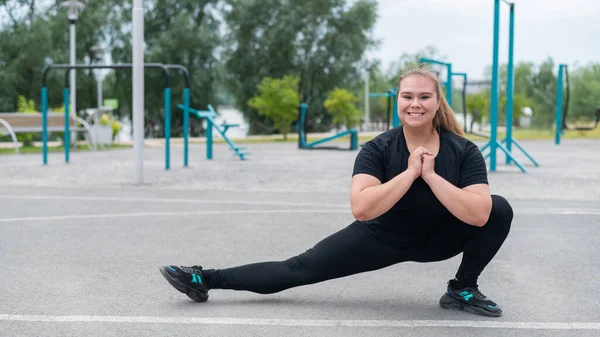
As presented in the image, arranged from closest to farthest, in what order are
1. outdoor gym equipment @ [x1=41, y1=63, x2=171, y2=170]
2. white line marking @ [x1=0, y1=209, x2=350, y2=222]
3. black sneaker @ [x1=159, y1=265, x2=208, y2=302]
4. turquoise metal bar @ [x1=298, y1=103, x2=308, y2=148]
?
black sneaker @ [x1=159, y1=265, x2=208, y2=302], white line marking @ [x1=0, y1=209, x2=350, y2=222], outdoor gym equipment @ [x1=41, y1=63, x2=171, y2=170], turquoise metal bar @ [x1=298, y1=103, x2=308, y2=148]

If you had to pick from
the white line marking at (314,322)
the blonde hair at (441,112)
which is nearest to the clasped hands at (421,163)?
the blonde hair at (441,112)

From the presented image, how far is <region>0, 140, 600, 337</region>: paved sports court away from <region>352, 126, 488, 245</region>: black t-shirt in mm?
467

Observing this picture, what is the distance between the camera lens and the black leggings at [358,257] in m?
3.86

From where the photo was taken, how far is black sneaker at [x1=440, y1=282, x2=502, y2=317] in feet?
12.8

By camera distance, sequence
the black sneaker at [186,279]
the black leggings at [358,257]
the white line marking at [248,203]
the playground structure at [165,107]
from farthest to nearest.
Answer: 1. the playground structure at [165,107]
2. the white line marking at [248,203]
3. the black sneaker at [186,279]
4. the black leggings at [358,257]

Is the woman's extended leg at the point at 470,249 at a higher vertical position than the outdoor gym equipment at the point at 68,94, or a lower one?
lower

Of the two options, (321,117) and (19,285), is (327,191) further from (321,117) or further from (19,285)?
(321,117)

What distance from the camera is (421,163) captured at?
3.62 meters

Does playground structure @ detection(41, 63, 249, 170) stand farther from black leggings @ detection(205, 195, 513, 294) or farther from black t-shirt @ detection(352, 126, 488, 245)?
black t-shirt @ detection(352, 126, 488, 245)

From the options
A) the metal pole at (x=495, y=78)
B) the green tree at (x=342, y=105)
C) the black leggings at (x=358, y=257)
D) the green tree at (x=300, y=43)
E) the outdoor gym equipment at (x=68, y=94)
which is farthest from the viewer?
the green tree at (x=300, y=43)

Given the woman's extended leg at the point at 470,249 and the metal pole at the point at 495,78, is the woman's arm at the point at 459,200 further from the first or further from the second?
the metal pole at the point at 495,78

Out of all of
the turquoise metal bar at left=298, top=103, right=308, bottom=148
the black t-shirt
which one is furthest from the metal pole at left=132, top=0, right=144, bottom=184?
the turquoise metal bar at left=298, top=103, right=308, bottom=148

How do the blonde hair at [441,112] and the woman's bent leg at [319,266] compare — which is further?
the woman's bent leg at [319,266]

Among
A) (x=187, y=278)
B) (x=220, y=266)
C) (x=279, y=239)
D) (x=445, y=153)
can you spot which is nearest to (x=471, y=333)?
(x=445, y=153)
